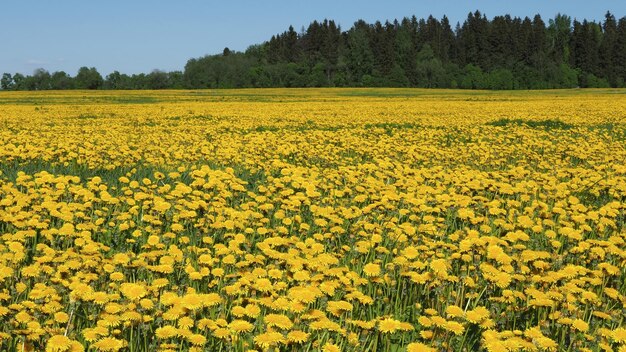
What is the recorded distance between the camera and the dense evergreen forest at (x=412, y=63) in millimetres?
95062

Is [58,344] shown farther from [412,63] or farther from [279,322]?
[412,63]

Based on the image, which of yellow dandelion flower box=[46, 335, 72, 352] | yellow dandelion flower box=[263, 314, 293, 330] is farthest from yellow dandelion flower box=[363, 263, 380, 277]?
yellow dandelion flower box=[46, 335, 72, 352]

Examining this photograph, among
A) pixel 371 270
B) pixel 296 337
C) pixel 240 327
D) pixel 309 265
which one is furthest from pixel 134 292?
pixel 371 270

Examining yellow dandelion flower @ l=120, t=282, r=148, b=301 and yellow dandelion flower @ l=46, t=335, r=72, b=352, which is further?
yellow dandelion flower @ l=120, t=282, r=148, b=301

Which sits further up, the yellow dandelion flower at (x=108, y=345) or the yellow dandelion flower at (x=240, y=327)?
the yellow dandelion flower at (x=108, y=345)

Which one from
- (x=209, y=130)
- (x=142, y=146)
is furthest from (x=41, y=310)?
(x=209, y=130)

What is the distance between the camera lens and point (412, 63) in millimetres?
101562

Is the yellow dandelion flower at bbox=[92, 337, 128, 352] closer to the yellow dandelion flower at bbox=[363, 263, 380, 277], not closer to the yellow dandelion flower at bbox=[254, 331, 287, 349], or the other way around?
the yellow dandelion flower at bbox=[254, 331, 287, 349]

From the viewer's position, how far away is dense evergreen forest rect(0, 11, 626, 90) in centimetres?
9506

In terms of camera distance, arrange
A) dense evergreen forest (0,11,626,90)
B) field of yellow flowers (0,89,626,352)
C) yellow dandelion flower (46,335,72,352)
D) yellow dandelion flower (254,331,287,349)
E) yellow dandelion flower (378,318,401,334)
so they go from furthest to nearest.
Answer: dense evergreen forest (0,11,626,90), field of yellow flowers (0,89,626,352), yellow dandelion flower (378,318,401,334), yellow dandelion flower (254,331,287,349), yellow dandelion flower (46,335,72,352)

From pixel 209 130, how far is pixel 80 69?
10403 centimetres

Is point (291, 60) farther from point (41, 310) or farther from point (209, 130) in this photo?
point (41, 310)

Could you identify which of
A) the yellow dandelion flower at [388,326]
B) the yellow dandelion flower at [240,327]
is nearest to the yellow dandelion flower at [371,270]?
the yellow dandelion flower at [388,326]

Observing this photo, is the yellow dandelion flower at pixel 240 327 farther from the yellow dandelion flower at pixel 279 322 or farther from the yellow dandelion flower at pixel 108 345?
the yellow dandelion flower at pixel 108 345
